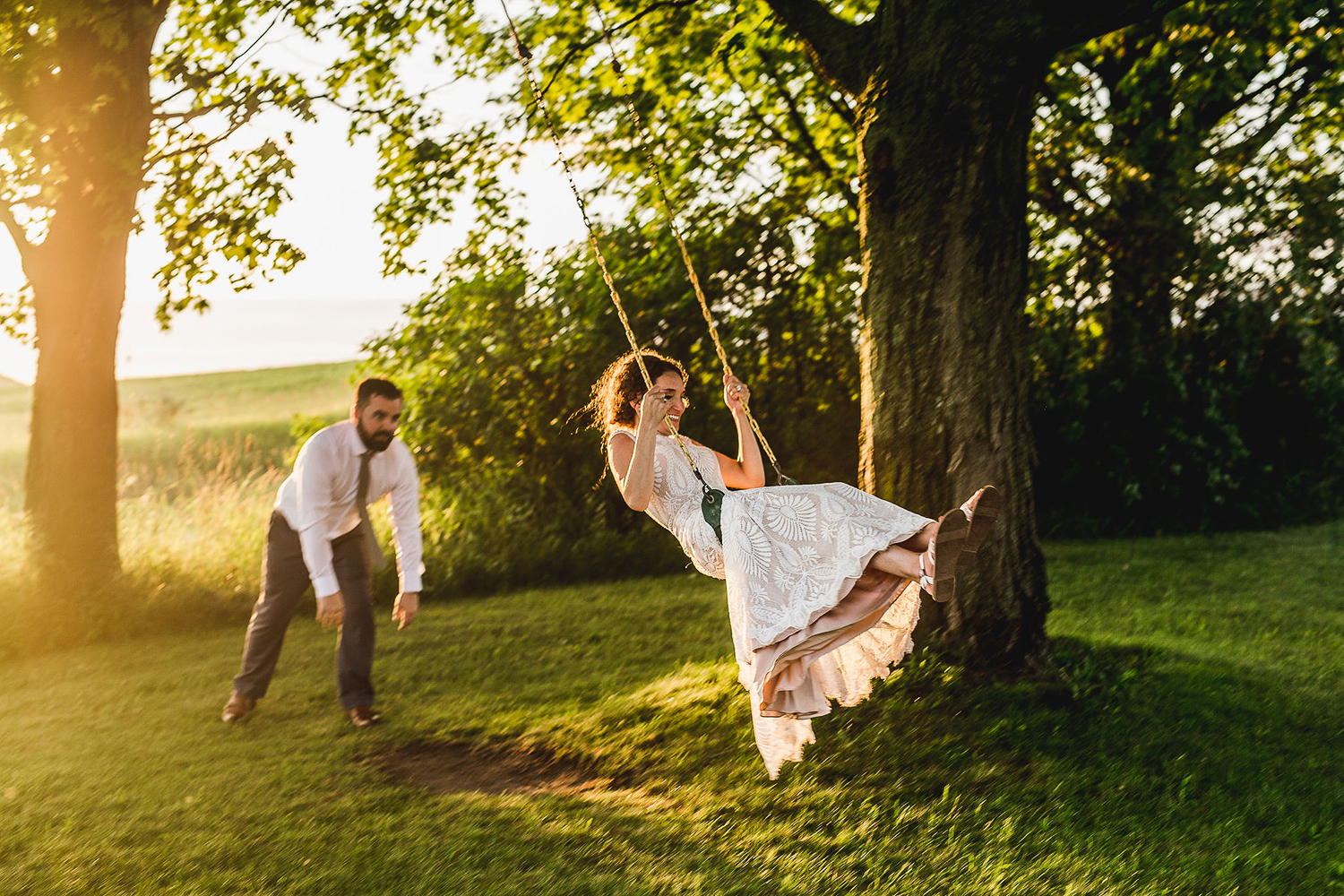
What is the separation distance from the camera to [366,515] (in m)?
6.13

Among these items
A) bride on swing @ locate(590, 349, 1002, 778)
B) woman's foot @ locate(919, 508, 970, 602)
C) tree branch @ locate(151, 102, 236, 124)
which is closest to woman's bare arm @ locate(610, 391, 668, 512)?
bride on swing @ locate(590, 349, 1002, 778)

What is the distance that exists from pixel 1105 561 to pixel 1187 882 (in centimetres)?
738

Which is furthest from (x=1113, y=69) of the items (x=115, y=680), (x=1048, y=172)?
(x=115, y=680)

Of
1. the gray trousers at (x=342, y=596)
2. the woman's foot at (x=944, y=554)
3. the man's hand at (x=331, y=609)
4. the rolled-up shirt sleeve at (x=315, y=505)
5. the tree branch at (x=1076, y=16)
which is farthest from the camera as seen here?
the gray trousers at (x=342, y=596)

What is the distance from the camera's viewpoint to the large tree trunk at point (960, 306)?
5285mm

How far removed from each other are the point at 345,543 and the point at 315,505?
1.11ft

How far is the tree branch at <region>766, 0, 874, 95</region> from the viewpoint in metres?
5.71

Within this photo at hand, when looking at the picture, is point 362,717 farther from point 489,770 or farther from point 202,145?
point 202,145

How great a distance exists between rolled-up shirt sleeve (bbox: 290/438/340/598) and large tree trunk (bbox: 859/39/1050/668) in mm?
2994

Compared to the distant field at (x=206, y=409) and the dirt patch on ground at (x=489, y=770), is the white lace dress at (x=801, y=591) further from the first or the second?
the distant field at (x=206, y=409)

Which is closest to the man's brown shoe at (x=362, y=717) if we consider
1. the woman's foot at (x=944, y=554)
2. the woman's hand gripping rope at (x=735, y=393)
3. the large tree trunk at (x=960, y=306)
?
the woman's hand gripping rope at (x=735, y=393)

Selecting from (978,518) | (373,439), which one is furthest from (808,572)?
(373,439)

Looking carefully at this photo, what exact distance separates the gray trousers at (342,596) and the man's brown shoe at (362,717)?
40 mm

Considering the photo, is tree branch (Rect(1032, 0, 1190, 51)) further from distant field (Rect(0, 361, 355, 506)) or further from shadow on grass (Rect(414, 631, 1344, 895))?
distant field (Rect(0, 361, 355, 506))
